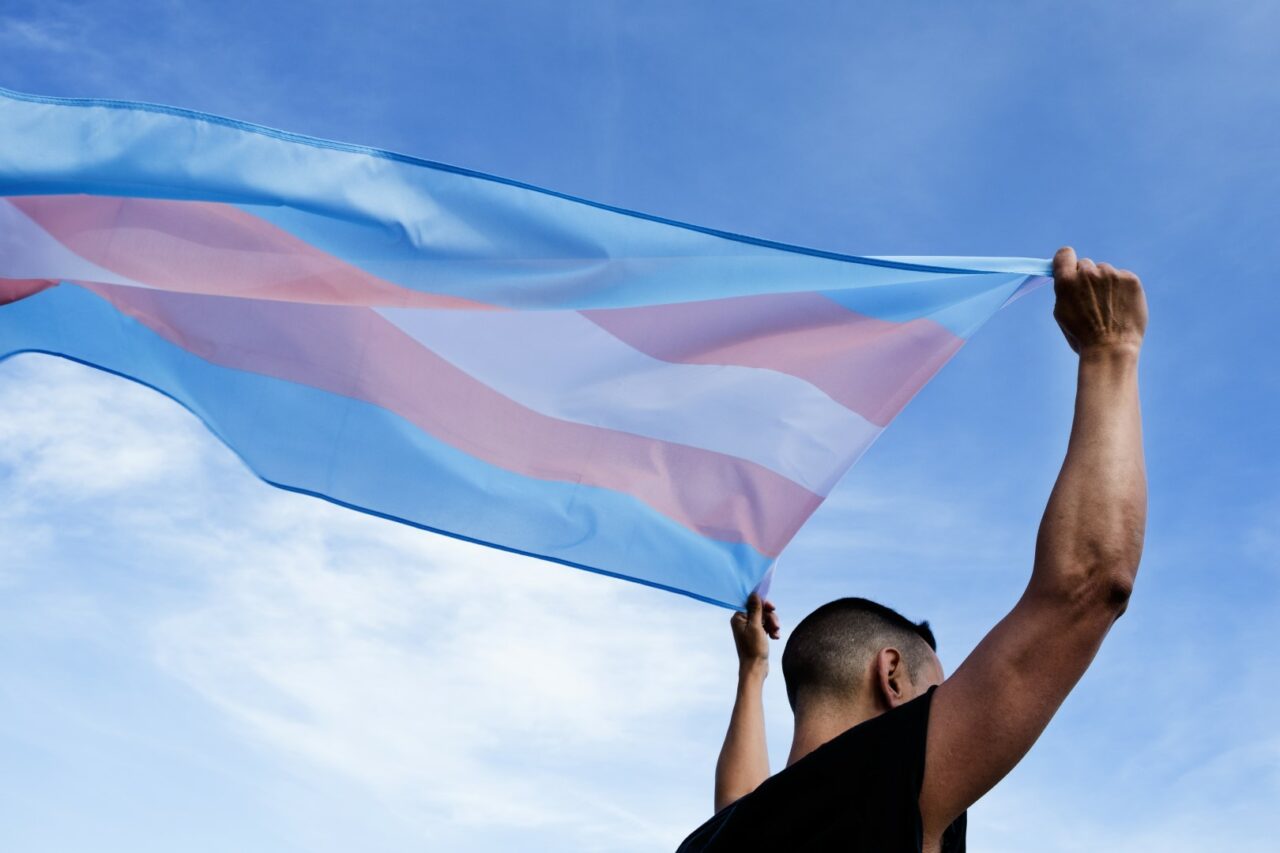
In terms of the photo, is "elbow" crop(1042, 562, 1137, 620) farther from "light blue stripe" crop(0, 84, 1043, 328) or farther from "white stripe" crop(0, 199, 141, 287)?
"white stripe" crop(0, 199, 141, 287)

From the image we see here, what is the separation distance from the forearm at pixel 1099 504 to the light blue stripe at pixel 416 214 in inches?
90.8

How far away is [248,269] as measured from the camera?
5504mm

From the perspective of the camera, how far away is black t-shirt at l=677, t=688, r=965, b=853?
280 centimetres

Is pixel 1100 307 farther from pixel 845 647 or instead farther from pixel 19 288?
pixel 19 288

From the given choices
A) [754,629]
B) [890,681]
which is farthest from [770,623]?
[890,681]

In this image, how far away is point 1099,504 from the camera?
9.31 feet

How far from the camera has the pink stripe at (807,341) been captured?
17.7ft

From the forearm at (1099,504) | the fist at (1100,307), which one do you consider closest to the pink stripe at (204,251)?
the fist at (1100,307)

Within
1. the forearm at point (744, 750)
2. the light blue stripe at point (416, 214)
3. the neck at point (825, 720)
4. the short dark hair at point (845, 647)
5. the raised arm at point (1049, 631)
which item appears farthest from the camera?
the light blue stripe at point (416, 214)

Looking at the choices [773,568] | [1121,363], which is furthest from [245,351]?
[1121,363]

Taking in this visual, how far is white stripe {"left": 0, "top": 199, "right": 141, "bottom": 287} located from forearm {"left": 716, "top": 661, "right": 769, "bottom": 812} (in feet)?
10.7

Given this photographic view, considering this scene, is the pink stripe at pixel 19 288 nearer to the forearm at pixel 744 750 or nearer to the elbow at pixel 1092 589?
the forearm at pixel 744 750

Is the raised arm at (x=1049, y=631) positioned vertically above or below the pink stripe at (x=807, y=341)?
below

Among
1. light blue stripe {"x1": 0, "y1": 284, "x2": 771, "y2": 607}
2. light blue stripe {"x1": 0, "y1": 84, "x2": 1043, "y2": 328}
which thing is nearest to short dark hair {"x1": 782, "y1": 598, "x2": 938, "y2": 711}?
light blue stripe {"x1": 0, "y1": 284, "x2": 771, "y2": 607}
